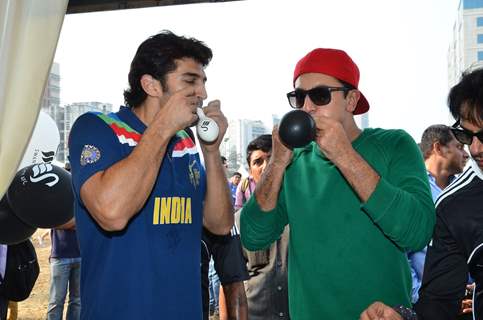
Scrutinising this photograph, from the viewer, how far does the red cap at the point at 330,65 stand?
191cm

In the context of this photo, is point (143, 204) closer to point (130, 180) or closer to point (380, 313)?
point (130, 180)

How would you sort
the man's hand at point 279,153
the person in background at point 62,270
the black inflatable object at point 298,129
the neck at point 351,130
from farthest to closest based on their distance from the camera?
the person in background at point 62,270
the neck at point 351,130
the man's hand at point 279,153
the black inflatable object at point 298,129

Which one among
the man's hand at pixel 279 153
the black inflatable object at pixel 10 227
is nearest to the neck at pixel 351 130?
the man's hand at pixel 279 153

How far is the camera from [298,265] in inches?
72.4

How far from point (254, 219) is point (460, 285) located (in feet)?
2.39

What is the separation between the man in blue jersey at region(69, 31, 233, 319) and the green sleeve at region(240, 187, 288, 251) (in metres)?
0.18

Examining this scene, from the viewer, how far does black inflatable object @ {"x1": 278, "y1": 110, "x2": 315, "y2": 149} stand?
5.28ft

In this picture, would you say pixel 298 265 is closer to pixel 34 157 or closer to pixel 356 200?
pixel 356 200

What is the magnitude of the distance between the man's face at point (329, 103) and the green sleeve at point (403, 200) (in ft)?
0.70

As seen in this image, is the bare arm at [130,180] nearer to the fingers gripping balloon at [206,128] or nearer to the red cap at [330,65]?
the fingers gripping balloon at [206,128]

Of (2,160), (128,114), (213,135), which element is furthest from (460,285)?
(2,160)

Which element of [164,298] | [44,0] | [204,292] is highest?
[44,0]

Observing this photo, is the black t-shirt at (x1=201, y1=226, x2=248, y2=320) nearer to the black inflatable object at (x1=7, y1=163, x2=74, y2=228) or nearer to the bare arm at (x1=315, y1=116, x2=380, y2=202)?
the black inflatable object at (x1=7, y1=163, x2=74, y2=228)

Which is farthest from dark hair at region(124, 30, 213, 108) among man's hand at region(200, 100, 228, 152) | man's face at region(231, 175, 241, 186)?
man's face at region(231, 175, 241, 186)
